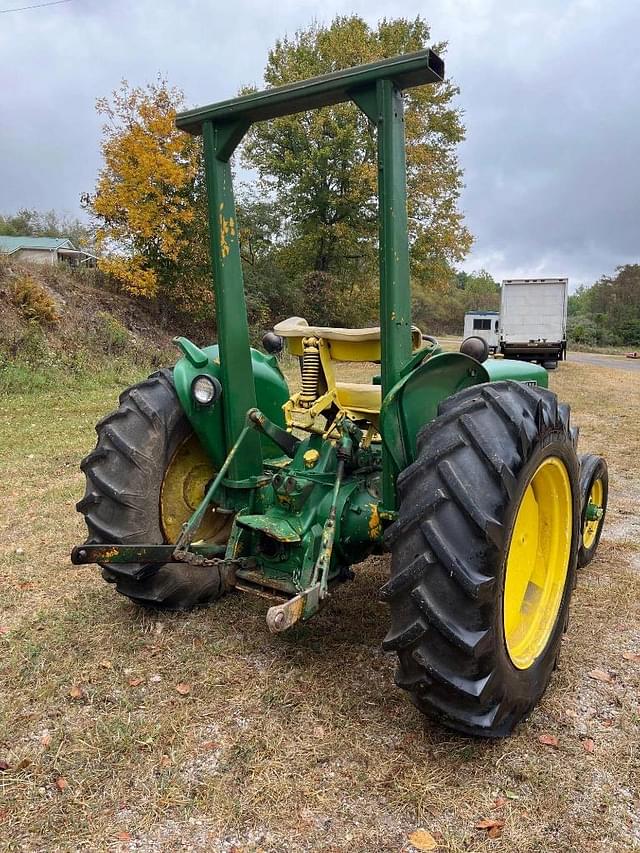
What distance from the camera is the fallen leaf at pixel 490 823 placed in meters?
2.12

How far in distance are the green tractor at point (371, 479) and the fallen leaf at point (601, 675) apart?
1.32 feet

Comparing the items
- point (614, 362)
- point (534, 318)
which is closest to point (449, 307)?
point (614, 362)

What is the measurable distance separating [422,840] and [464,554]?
91cm

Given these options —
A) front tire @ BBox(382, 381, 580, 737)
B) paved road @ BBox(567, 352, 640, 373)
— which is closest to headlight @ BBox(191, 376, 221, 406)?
front tire @ BBox(382, 381, 580, 737)

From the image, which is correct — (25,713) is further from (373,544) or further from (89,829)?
(373,544)

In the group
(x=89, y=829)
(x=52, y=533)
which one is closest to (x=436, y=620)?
(x=89, y=829)

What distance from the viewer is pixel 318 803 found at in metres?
2.22

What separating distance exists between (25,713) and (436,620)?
71.3 inches

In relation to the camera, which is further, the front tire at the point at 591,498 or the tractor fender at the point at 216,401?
the front tire at the point at 591,498

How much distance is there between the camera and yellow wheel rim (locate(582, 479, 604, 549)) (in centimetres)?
424

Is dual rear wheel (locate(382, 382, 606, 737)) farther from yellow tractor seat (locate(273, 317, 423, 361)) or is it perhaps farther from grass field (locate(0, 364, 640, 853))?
yellow tractor seat (locate(273, 317, 423, 361))

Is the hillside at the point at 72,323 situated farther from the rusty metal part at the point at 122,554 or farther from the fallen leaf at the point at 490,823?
the fallen leaf at the point at 490,823

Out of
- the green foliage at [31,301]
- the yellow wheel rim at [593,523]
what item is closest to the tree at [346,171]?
the green foliage at [31,301]

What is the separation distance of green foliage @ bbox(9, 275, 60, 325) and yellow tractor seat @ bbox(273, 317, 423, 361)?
11.6 meters
